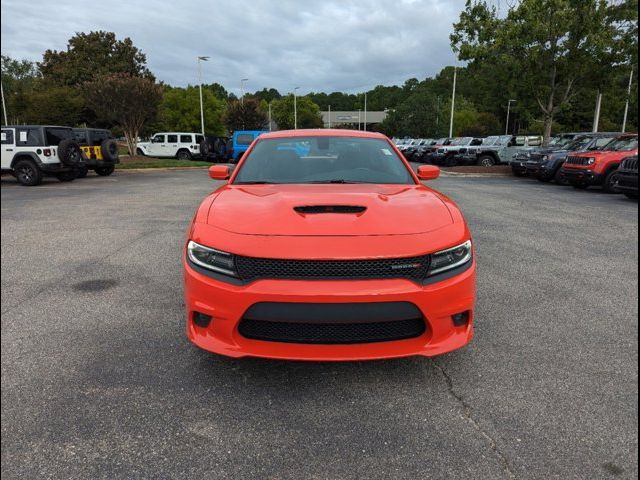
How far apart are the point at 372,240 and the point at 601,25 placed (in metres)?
20.6

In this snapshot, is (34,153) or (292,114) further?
(292,114)

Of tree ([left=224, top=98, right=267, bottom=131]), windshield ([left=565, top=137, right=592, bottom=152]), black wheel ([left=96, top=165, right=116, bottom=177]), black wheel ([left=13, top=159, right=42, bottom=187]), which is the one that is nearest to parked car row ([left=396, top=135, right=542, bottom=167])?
windshield ([left=565, top=137, right=592, bottom=152])

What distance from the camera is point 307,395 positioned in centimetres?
264

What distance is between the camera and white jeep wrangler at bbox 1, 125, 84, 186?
13.5m

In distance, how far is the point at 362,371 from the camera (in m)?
2.90

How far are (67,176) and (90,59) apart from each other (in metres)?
35.2

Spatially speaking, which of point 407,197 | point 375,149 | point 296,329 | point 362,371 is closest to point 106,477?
point 296,329

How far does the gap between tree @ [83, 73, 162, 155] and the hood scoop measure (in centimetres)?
2458

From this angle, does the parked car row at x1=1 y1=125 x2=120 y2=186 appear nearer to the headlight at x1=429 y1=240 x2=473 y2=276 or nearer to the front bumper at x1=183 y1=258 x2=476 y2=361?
the front bumper at x1=183 y1=258 x2=476 y2=361

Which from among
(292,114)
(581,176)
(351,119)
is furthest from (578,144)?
(351,119)

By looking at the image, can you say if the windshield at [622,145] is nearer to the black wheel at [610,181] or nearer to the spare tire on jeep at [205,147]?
the black wheel at [610,181]

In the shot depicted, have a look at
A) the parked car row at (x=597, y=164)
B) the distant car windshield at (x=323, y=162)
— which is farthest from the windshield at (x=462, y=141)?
the distant car windshield at (x=323, y=162)

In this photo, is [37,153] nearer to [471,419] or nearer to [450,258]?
[450,258]

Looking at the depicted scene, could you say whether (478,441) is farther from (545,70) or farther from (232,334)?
(545,70)
